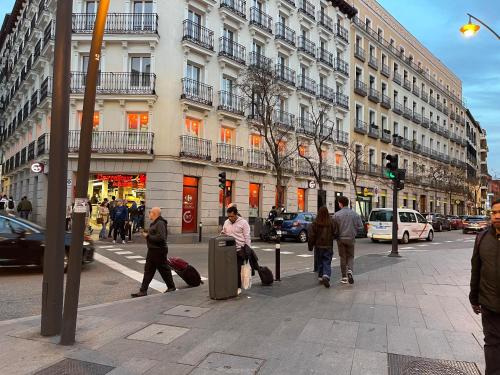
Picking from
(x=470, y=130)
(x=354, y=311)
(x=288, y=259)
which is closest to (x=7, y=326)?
(x=354, y=311)

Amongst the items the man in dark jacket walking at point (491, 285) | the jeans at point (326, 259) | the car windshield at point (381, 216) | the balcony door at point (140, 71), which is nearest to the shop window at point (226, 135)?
the balcony door at point (140, 71)

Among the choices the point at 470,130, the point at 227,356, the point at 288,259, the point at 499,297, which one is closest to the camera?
the point at 499,297

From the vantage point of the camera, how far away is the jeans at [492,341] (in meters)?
3.65

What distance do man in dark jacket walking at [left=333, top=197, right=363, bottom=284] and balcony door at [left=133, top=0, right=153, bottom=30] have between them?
62.6 ft

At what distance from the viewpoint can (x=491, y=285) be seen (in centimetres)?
370

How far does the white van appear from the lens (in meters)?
21.4

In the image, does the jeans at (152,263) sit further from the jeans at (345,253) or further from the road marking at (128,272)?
the jeans at (345,253)

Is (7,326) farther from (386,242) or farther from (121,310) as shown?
(386,242)

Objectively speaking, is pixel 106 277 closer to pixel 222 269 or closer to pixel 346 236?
pixel 222 269

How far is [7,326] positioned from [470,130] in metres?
86.6

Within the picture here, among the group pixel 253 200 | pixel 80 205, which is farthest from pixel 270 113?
pixel 80 205

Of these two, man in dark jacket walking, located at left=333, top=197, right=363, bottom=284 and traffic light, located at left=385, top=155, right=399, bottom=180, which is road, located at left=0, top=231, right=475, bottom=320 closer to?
man in dark jacket walking, located at left=333, top=197, right=363, bottom=284

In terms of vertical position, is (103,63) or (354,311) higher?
(103,63)

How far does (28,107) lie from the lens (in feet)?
104
